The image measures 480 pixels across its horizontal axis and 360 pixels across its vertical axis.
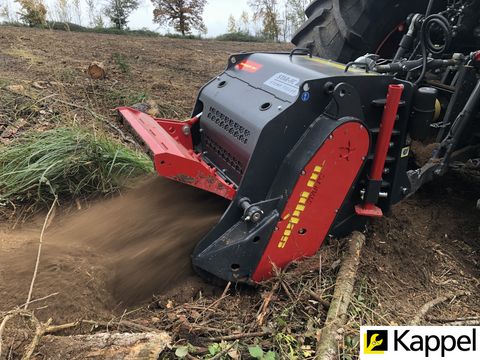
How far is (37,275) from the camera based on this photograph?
2.26m

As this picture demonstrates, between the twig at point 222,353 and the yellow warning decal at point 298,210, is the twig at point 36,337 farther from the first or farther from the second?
the yellow warning decal at point 298,210

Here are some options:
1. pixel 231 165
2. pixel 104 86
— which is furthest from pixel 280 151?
pixel 104 86

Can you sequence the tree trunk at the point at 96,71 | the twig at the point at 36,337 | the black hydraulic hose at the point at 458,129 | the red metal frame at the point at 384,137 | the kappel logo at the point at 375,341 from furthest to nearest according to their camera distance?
the tree trunk at the point at 96,71
the black hydraulic hose at the point at 458,129
the red metal frame at the point at 384,137
the kappel logo at the point at 375,341
the twig at the point at 36,337

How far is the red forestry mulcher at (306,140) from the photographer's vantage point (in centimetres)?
223

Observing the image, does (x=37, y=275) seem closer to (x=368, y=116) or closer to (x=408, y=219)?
(x=368, y=116)

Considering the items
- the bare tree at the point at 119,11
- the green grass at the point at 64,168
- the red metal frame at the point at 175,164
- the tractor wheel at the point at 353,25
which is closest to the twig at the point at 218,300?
the red metal frame at the point at 175,164

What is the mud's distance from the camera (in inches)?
86.6

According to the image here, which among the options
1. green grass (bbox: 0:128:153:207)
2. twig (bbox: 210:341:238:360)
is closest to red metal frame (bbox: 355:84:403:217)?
twig (bbox: 210:341:238:360)

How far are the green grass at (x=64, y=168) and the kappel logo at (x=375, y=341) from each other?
6.12 ft

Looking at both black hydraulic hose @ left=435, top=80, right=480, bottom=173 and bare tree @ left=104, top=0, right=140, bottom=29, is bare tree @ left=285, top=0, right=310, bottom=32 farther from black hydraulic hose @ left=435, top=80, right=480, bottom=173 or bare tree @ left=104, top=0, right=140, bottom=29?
black hydraulic hose @ left=435, top=80, right=480, bottom=173

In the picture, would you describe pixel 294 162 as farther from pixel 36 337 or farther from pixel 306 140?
pixel 36 337

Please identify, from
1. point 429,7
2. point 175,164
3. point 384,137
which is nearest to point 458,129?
point 384,137

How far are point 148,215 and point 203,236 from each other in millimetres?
366

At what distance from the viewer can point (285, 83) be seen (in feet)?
7.91
